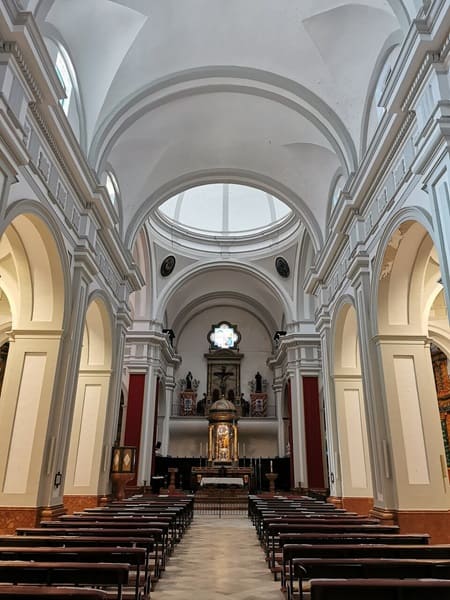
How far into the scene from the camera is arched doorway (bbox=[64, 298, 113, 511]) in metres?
9.20

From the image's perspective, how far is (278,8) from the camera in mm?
7703

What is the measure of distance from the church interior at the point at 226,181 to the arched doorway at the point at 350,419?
39 mm

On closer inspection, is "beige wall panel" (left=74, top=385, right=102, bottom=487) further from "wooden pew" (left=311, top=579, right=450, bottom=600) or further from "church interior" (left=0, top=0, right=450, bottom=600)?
"wooden pew" (left=311, top=579, right=450, bottom=600)

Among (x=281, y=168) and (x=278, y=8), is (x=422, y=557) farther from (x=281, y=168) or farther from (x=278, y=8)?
(x=281, y=168)

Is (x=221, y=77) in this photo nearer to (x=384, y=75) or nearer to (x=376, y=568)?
(x=384, y=75)

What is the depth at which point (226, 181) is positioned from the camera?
12789 millimetres

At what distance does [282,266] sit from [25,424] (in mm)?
13252

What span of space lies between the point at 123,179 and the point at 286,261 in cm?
887

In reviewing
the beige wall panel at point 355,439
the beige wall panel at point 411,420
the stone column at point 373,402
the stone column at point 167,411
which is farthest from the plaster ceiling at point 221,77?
the stone column at point 167,411

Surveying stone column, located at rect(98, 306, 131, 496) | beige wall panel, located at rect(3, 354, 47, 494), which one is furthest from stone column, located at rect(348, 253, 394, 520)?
stone column, located at rect(98, 306, 131, 496)

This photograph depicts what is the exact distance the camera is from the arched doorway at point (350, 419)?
9.46 m

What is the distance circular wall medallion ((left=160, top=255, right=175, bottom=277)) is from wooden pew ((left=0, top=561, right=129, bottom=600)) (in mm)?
15696

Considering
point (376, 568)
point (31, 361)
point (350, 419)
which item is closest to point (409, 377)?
point (350, 419)

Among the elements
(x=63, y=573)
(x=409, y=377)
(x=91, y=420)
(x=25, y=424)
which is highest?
(x=409, y=377)
